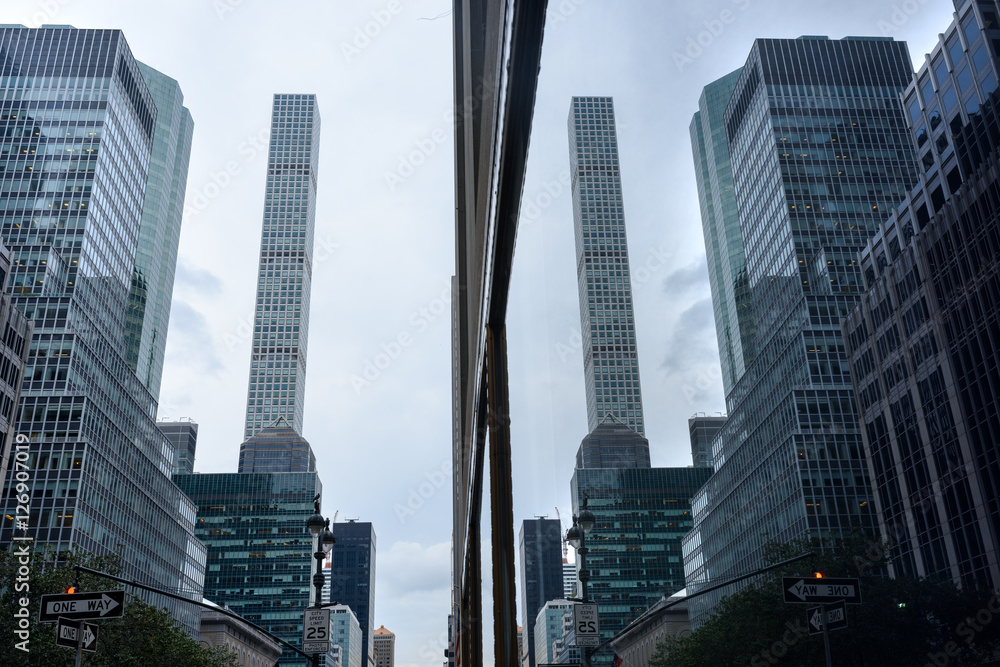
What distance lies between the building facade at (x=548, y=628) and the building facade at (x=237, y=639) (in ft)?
312

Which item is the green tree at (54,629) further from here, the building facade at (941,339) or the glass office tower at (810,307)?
the building facade at (941,339)

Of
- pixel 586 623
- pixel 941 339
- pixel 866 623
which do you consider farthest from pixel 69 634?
pixel 941 339

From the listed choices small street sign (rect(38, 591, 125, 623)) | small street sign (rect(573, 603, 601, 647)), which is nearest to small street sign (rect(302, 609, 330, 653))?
small street sign (rect(38, 591, 125, 623))

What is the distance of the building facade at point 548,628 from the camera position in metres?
5.17

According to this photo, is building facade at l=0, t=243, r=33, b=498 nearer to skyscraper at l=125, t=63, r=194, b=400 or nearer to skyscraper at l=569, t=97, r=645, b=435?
skyscraper at l=569, t=97, r=645, b=435

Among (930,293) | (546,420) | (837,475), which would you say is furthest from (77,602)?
(930,293)

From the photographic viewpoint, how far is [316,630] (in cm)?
1872

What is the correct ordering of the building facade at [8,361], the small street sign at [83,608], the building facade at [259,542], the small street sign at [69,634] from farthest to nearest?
the building facade at [259,542] → the building facade at [8,361] → the small street sign at [69,634] → the small street sign at [83,608]

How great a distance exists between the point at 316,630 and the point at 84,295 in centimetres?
8665

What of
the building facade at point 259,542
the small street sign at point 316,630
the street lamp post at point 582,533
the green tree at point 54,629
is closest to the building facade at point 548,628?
the street lamp post at point 582,533

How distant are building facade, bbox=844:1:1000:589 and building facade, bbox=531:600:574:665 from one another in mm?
2149

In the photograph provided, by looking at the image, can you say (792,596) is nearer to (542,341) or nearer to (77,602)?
(542,341)

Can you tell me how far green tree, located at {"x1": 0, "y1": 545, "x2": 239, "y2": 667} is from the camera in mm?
29594

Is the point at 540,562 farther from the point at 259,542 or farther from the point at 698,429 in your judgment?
the point at 259,542
